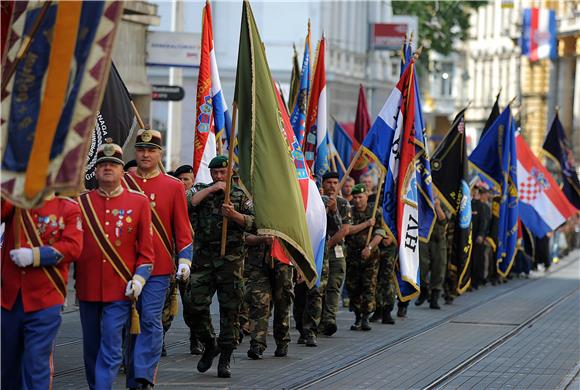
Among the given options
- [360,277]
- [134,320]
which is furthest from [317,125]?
[134,320]

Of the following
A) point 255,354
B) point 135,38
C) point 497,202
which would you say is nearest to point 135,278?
point 255,354

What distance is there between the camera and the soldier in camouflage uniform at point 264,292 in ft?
47.2

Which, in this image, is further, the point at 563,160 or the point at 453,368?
the point at 563,160

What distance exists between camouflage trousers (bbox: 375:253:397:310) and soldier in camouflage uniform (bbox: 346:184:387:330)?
50 cm

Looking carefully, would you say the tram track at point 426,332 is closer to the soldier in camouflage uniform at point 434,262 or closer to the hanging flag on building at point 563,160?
the soldier in camouflage uniform at point 434,262

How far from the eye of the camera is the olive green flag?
1288cm

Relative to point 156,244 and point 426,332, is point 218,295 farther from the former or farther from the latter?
point 426,332

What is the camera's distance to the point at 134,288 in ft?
35.0

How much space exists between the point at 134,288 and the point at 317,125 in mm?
8488

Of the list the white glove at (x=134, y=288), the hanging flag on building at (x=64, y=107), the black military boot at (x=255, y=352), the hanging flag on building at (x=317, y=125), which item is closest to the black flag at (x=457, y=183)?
the hanging flag on building at (x=317, y=125)

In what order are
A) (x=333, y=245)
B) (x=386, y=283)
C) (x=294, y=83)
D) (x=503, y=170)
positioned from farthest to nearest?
(x=503, y=170) < (x=294, y=83) < (x=386, y=283) < (x=333, y=245)

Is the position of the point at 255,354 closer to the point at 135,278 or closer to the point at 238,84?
the point at 238,84

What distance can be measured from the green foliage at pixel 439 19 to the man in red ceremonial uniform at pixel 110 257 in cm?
4807

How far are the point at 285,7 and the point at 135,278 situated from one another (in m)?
34.6
